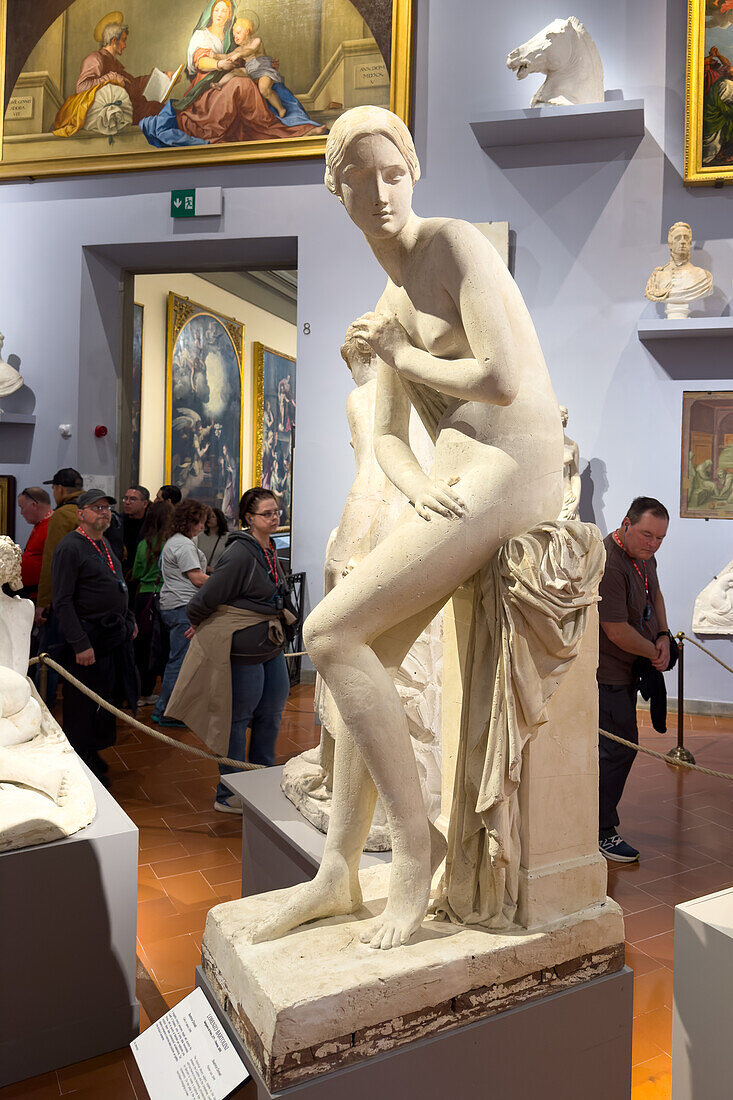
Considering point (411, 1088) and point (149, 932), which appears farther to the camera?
point (149, 932)

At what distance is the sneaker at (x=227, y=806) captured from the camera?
530cm

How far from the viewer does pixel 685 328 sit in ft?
25.0

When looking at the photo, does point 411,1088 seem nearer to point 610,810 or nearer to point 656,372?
point 610,810

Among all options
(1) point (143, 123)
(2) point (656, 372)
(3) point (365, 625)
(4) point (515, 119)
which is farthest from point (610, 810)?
(1) point (143, 123)

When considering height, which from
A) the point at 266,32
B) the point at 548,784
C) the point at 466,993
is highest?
the point at 266,32

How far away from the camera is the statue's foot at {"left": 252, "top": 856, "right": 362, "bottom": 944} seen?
229cm

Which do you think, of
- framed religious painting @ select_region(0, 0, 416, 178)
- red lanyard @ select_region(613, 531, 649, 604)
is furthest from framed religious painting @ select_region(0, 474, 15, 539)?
red lanyard @ select_region(613, 531, 649, 604)

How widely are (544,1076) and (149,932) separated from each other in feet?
6.98

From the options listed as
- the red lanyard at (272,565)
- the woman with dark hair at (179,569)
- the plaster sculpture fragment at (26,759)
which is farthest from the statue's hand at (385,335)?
the woman with dark hair at (179,569)

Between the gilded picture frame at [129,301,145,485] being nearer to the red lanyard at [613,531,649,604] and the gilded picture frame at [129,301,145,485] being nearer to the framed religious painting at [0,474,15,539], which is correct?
the framed religious painting at [0,474,15,539]

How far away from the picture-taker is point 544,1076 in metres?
2.30

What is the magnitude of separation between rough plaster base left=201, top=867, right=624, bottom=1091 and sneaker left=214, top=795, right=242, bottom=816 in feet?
9.46

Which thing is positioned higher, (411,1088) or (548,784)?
(548,784)

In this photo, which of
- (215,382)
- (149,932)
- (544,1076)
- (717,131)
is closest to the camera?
(544,1076)
